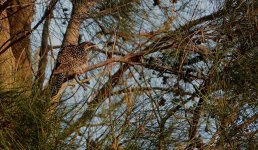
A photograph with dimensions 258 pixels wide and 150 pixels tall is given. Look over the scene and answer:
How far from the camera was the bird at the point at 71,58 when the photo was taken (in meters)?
2.13

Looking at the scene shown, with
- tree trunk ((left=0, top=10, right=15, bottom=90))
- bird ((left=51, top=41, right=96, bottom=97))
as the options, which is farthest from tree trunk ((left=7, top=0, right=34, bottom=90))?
bird ((left=51, top=41, right=96, bottom=97))

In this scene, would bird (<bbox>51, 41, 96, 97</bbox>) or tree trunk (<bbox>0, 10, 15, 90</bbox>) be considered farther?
bird (<bbox>51, 41, 96, 97</bbox>)

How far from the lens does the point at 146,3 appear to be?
2111 millimetres

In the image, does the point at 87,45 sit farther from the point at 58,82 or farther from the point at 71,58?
the point at 58,82

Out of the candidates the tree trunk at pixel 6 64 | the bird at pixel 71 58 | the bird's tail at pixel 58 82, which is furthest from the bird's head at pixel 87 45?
the tree trunk at pixel 6 64

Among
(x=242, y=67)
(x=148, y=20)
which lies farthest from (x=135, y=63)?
(x=148, y=20)

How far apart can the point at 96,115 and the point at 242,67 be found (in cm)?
38

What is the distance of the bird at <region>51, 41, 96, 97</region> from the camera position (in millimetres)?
2130

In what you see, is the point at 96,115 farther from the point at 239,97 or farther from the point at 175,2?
the point at 175,2

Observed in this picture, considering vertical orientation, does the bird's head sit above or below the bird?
above

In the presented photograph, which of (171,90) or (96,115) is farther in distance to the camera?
(171,90)

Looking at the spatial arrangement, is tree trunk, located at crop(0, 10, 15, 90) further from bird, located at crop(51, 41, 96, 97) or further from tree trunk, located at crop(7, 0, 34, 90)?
bird, located at crop(51, 41, 96, 97)

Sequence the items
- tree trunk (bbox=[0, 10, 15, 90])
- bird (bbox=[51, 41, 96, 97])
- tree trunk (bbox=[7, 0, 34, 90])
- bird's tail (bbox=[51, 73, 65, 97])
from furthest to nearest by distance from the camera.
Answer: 1. bird (bbox=[51, 41, 96, 97])
2. tree trunk (bbox=[7, 0, 34, 90])
3. bird's tail (bbox=[51, 73, 65, 97])
4. tree trunk (bbox=[0, 10, 15, 90])

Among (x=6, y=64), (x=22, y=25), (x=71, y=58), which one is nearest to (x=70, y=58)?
(x=71, y=58)
